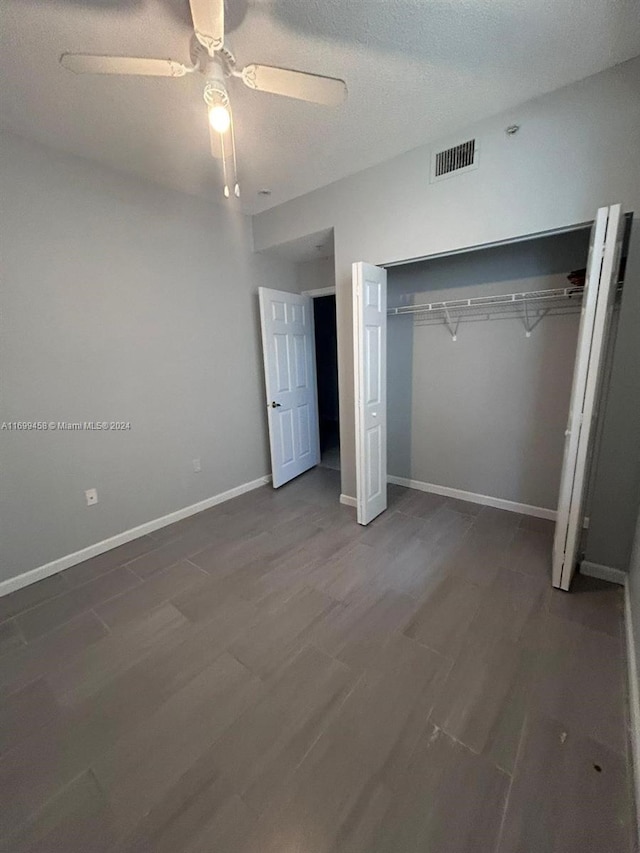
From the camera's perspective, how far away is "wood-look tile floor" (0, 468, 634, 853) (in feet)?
3.52

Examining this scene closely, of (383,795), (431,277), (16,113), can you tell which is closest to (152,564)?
(383,795)

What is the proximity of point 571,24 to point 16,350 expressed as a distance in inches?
133

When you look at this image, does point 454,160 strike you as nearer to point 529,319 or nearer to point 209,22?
point 529,319

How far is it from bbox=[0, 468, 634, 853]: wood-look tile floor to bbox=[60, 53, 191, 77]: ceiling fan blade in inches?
101

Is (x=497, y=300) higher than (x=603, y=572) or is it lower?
higher

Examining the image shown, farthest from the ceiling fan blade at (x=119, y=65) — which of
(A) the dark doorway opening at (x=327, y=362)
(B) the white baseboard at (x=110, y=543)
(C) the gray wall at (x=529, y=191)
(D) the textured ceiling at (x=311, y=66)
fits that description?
(A) the dark doorway opening at (x=327, y=362)

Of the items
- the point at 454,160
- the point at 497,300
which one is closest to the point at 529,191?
the point at 454,160

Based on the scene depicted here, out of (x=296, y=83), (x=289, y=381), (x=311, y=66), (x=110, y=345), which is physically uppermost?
(x=311, y=66)

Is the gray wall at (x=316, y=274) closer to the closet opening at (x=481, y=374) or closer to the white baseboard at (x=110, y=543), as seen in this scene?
the closet opening at (x=481, y=374)

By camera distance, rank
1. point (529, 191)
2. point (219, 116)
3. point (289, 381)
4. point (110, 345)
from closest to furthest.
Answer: point (219, 116) → point (529, 191) → point (110, 345) → point (289, 381)

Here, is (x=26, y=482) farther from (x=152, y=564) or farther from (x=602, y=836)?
(x=602, y=836)

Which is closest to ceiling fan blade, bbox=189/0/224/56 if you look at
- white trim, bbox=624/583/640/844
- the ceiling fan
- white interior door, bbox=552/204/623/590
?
the ceiling fan

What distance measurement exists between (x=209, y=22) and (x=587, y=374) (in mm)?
2216

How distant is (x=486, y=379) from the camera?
299cm
